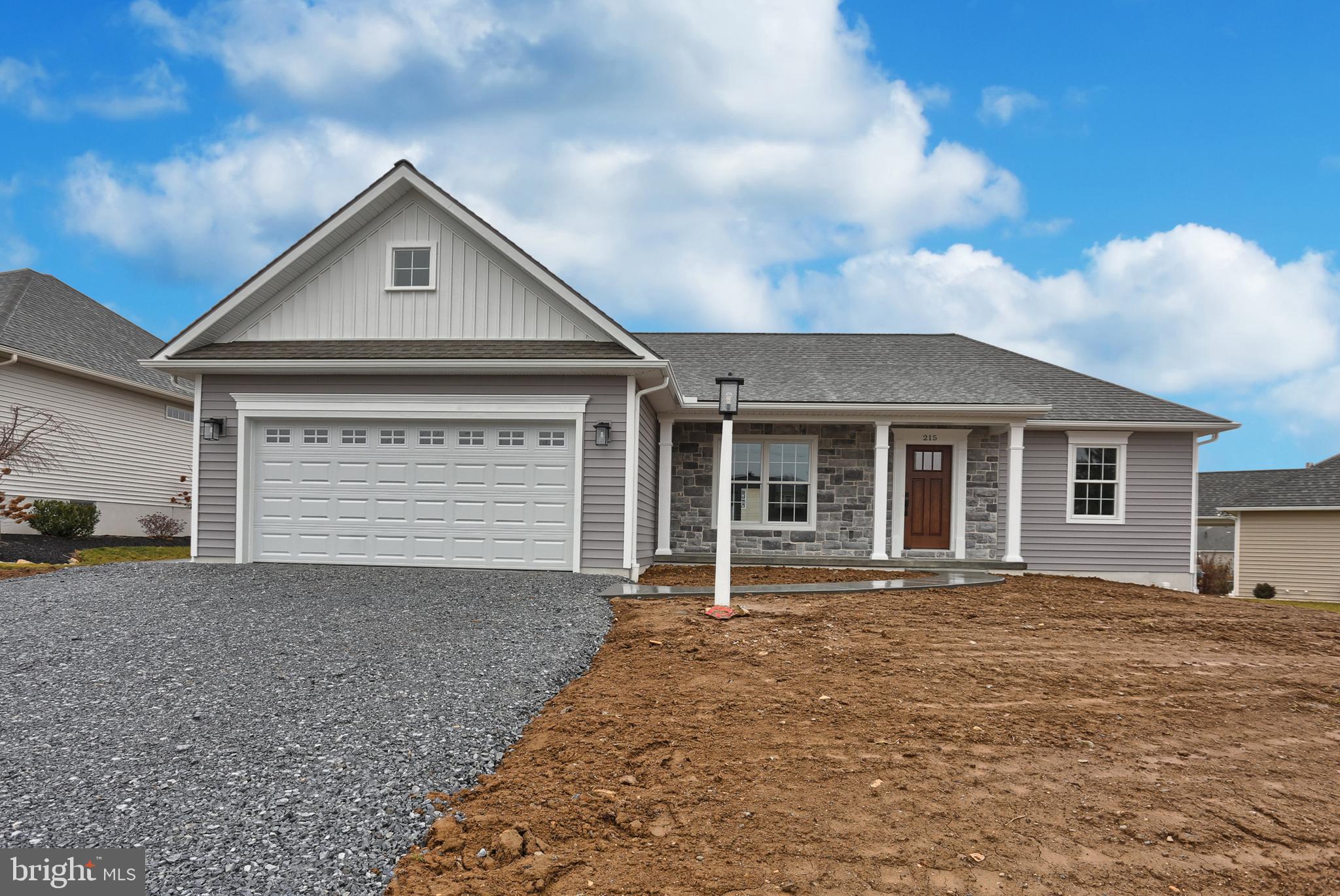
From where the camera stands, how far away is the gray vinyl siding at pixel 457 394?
1008 cm

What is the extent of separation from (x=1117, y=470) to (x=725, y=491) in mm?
8756

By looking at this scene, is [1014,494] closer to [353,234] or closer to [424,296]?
[424,296]

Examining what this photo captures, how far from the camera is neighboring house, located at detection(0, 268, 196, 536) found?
1415cm

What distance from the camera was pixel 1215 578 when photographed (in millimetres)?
23734

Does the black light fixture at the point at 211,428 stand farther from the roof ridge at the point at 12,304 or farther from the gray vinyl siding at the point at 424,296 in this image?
the roof ridge at the point at 12,304

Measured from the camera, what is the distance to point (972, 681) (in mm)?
5285

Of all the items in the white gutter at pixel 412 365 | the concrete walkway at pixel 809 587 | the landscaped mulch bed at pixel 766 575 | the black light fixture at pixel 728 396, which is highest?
the white gutter at pixel 412 365

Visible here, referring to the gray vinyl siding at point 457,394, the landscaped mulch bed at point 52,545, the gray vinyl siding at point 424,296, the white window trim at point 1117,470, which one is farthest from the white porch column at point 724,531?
the landscaped mulch bed at point 52,545

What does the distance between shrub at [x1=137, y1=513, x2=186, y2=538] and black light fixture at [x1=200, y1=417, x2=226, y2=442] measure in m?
7.48

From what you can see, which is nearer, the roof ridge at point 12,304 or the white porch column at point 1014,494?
the white porch column at point 1014,494

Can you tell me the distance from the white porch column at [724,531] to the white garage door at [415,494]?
2.84 meters

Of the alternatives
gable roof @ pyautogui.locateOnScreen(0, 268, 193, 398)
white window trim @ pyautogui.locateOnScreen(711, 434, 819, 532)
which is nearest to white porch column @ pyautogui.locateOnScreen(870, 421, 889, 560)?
white window trim @ pyautogui.locateOnScreen(711, 434, 819, 532)

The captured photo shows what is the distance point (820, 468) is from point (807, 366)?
2386mm

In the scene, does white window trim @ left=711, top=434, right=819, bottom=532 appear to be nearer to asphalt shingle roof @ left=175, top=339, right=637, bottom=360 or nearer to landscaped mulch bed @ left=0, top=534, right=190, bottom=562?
asphalt shingle roof @ left=175, top=339, right=637, bottom=360
